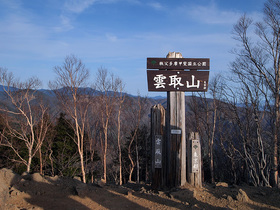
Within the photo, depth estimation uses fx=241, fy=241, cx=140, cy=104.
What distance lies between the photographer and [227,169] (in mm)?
18531

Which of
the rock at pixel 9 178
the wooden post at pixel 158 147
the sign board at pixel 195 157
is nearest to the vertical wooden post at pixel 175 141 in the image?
the wooden post at pixel 158 147

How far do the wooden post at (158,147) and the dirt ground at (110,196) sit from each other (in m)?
0.46

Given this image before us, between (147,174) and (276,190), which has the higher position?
(276,190)

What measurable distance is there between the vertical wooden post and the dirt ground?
1.14 ft

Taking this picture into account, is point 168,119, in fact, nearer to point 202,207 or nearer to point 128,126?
point 202,207

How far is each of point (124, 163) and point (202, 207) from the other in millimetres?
15117

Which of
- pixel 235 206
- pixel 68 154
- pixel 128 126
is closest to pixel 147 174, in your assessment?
pixel 128 126

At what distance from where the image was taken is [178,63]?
618 centimetres

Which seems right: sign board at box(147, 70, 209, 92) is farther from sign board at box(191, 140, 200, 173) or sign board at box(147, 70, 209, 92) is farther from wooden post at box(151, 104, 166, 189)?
sign board at box(191, 140, 200, 173)

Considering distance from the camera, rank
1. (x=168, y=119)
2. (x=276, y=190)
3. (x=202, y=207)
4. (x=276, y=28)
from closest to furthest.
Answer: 1. (x=202, y=207)
2. (x=276, y=190)
3. (x=168, y=119)
4. (x=276, y=28)

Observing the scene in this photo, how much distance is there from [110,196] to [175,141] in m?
2.05

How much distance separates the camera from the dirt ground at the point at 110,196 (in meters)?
4.60

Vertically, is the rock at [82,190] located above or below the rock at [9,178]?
below

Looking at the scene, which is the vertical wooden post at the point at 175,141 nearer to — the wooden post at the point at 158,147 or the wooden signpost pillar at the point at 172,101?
the wooden signpost pillar at the point at 172,101
